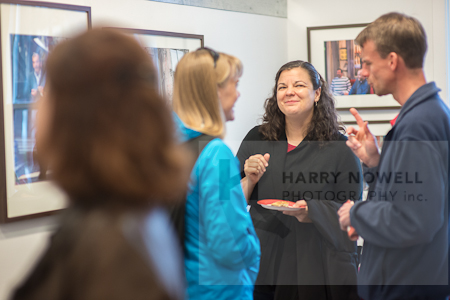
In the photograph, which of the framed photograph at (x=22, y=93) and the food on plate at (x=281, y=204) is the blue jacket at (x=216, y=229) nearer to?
the food on plate at (x=281, y=204)

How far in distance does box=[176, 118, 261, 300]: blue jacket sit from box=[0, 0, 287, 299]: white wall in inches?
43.0

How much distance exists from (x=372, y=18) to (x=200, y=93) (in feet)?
9.64

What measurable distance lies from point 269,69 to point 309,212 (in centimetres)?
202

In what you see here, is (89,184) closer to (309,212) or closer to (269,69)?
(309,212)

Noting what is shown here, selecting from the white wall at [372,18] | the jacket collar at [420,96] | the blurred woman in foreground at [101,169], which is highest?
the white wall at [372,18]

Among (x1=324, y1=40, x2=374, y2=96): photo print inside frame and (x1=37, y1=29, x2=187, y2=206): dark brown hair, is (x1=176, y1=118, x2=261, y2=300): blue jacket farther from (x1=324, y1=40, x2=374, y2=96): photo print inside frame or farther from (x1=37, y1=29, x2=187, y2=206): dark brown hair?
(x1=324, y1=40, x2=374, y2=96): photo print inside frame

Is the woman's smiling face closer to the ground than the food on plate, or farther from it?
farther from it

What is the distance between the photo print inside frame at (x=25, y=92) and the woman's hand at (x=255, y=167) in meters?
1.09

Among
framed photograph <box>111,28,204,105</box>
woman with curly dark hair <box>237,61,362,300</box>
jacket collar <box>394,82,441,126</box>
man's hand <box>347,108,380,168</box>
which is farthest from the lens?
framed photograph <box>111,28,204,105</box>

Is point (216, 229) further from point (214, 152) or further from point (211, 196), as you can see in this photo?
point (214, 152)

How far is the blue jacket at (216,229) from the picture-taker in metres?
1.18

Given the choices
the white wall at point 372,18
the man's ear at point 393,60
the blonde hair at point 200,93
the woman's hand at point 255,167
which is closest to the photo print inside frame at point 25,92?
the woman's hand at point 255,167

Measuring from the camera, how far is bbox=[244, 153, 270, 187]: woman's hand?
6.70ft

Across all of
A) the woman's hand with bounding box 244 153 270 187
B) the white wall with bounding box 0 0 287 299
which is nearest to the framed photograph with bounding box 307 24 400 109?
the white wall with bounding box 0 0 287 299
